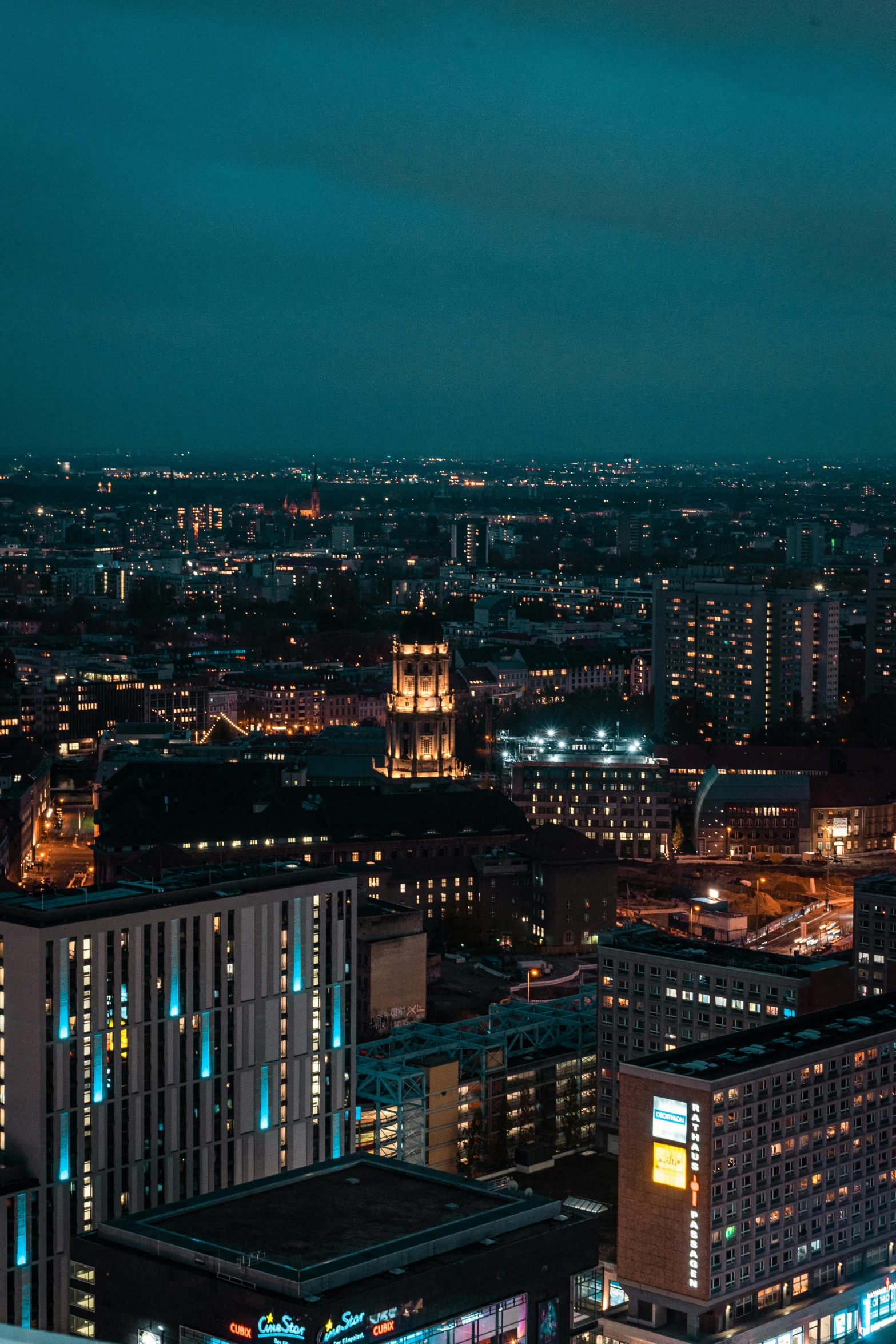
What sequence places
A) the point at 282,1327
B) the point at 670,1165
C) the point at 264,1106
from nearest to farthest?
1. the point at 282,1327
2. the point at 670,1165
3. the point at 264,1106

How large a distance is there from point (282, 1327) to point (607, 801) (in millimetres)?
24632

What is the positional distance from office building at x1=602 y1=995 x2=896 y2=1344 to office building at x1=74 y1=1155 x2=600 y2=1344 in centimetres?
272

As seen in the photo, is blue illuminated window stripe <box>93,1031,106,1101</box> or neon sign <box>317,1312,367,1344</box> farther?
blue illuminated window stripe <box>93,1031,106,1101</box>

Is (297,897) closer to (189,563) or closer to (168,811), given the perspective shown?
(168,811)

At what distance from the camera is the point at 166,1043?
768 inches

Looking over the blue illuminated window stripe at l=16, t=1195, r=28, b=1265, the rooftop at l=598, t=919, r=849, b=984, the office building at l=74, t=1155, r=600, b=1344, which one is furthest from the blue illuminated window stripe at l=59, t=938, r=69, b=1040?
the rooftop at l=598, t=919, r=849, b=984

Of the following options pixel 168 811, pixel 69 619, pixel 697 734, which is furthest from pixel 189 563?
pixel 168 811

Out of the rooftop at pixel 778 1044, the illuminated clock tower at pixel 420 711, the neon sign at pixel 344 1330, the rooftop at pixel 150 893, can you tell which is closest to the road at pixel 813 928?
the rooftop at pixel 778 1044

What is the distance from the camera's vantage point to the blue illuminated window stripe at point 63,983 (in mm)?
18688

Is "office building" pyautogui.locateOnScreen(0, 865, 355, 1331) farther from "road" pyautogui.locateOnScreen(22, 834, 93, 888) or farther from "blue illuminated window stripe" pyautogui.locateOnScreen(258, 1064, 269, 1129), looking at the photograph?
"road" pyautogui.locateOnScreen(22, 834, 93, 888)

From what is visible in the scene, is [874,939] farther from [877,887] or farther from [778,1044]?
[778,1044]

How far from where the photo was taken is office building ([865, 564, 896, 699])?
55531 millimetres

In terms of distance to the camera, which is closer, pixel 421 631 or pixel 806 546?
pixel 421 631

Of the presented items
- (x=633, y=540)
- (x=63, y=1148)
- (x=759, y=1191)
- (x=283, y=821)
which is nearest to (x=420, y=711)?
(x=283, y=821)
